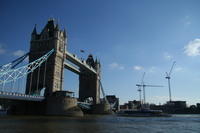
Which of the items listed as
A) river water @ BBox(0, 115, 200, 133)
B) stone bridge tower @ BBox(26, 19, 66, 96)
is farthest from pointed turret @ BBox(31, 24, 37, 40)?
river water @ BBox(0, 115, 200, 133)

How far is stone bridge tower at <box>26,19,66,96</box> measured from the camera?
9244cm

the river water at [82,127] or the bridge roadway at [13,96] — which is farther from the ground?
the bridge roadway at [13,96]

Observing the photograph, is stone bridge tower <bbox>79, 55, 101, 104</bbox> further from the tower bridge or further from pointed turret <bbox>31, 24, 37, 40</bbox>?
pointed turret <bbox>31, 24, 37, 40</bbox>

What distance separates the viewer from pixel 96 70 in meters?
158

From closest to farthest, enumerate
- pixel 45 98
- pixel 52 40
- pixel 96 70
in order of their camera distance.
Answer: pixel 45 98 < pixel 52 40 < pixel 96 70

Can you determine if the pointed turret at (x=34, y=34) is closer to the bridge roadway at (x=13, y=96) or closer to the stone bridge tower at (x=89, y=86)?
the bridge roadway at (x=13, y=96)

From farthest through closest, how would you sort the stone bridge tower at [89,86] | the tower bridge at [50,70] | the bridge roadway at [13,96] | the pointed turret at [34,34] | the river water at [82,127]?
the stone bridge tower at [89,86]
the pointed turret at [34,34]
the tower bridge at [50,70]
the bridge roadway at [13,96]
the river water at [82,127]

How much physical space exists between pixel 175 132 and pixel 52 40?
72.4 m

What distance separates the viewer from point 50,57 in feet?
313

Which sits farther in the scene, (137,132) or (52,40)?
(52,40)

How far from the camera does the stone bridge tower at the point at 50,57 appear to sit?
92438mm

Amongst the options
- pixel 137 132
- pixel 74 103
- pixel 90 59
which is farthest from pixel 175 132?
pixel 90 59

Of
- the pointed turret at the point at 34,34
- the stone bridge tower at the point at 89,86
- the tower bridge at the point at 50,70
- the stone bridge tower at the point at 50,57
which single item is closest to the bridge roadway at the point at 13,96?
the tower bridge at the point at 50,70

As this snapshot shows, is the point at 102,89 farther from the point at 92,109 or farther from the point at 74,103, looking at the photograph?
the point at 74,103
